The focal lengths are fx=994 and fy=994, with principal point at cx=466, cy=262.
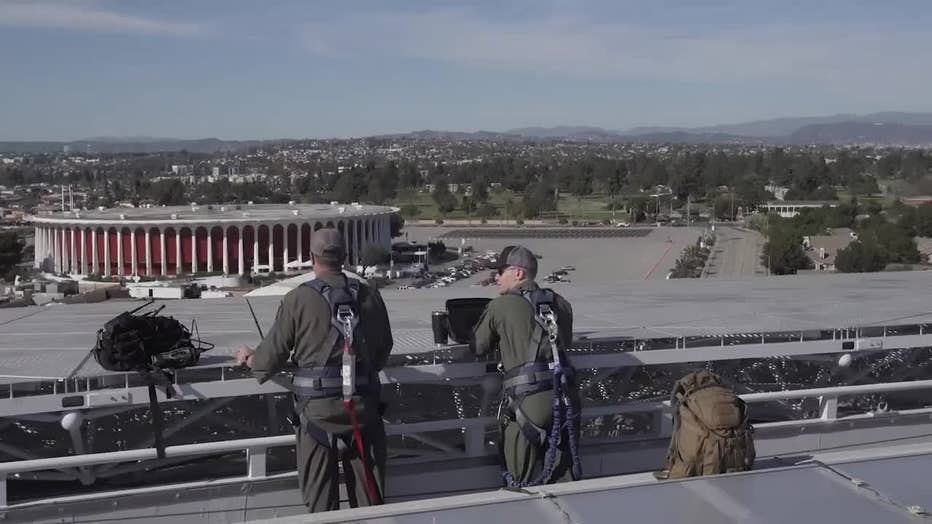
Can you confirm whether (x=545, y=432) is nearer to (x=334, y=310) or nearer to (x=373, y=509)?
(x=334, y=310)

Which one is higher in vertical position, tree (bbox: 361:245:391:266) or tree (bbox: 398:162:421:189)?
tree (bbox: 398:162:421:189)

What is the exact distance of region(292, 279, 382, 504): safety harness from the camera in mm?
4277

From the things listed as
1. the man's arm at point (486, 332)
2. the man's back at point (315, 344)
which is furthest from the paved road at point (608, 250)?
the man's back at point (315, 344)

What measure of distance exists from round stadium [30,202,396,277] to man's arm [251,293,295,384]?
191 ft

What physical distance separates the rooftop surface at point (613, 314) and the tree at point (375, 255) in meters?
51.6

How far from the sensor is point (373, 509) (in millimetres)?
3174

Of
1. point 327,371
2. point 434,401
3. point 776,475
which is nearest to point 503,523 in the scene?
point 776,475

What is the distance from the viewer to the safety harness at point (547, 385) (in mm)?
4637

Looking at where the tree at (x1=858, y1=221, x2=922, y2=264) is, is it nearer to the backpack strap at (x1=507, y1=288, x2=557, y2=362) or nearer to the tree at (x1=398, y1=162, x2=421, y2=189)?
the backpack strap at (x1=507, y1=288, x2=557, y2=362)

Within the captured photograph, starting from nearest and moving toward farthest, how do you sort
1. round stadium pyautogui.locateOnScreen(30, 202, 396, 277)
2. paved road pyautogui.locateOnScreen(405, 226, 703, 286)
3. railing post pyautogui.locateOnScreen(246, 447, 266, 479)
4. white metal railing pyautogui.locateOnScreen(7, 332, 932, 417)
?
1. white metal railing pyautogui.locateOnScreen(7, 332, 932, 417)
2. railing post pyautogui.locateOnScreen(246, 447, 266, 479)
3. paved road pyautogui.locateOnScreen(405, 226, 703, 286)
4. round stadium pyautogui.locateOnScreen(30, 202, 396, 277)

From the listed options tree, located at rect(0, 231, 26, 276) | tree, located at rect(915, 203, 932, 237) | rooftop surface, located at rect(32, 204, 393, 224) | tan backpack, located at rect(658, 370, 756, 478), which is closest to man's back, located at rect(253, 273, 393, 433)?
tan backpack, located at rect(658, 370, 756, 478)

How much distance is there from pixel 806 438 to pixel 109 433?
4.18 meters

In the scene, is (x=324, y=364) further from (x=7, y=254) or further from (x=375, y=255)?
(x=7, y=254)

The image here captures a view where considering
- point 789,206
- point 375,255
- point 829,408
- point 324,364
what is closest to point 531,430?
point 324,364
